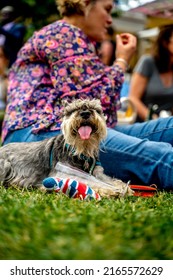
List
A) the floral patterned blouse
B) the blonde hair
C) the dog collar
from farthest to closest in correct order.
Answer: the blonde hair < the floral patterned blouse < the dog collar

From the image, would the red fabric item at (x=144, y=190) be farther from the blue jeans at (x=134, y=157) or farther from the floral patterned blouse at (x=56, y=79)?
the floral patterned blouse at (x=56, y=79)

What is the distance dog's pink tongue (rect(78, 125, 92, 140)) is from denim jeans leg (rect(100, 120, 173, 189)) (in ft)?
1.87

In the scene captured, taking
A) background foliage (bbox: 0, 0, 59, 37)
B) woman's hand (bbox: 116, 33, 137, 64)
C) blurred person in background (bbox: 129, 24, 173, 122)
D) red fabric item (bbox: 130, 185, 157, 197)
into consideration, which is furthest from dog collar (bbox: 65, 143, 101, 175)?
background foliage (bbox: 0, 0, 59, 37)

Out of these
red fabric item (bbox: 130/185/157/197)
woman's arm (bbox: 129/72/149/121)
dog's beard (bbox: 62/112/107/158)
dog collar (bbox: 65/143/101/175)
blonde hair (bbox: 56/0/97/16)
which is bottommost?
woman's arm (bbox: 129/72/149/121)

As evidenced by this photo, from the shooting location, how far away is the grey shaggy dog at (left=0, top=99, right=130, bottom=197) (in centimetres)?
372

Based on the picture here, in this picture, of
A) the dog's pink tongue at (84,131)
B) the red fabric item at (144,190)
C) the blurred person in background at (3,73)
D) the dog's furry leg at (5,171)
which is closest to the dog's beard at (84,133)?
the dog's pink tongue at (84,131)

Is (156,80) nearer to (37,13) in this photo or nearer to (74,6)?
(74,6)

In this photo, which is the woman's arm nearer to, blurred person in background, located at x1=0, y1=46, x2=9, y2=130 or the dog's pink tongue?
blurred person in background, located at x1=0, y1=46, x2=9, y2=130

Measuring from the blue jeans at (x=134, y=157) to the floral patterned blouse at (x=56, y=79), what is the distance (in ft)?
0.50

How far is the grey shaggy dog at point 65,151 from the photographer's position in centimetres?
372

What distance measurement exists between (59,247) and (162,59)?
17.5ft

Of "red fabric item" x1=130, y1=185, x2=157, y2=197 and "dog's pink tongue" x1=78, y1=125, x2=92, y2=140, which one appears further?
"red fabric item" x1=130, y1=185, x2=157, y2=197
